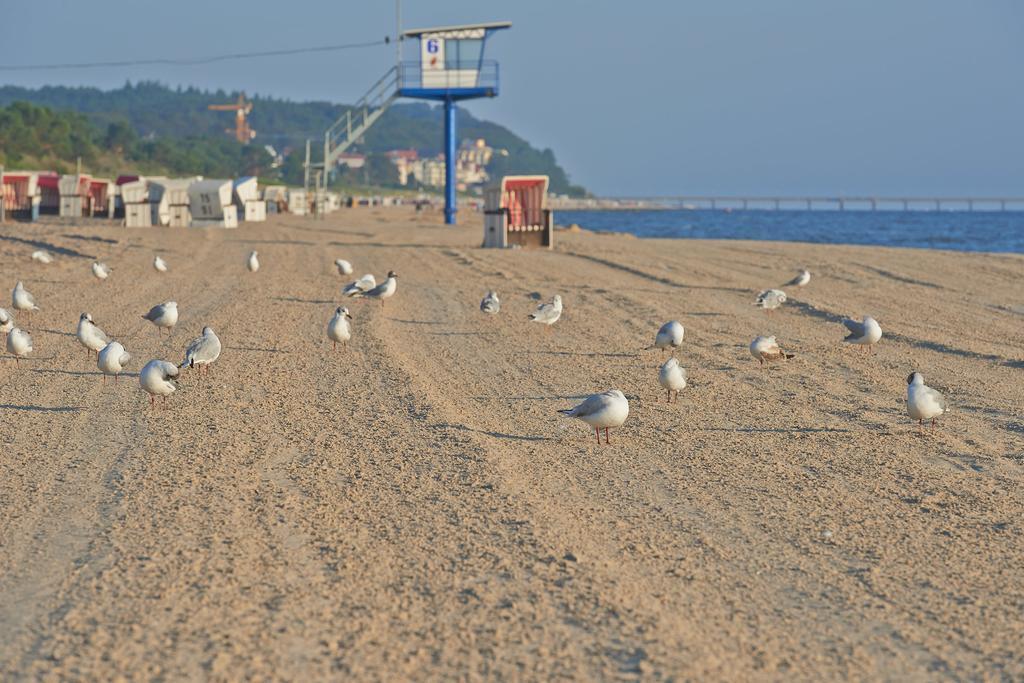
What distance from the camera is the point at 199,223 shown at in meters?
49.2

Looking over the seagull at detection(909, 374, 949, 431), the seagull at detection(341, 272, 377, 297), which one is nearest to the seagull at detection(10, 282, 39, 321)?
the seagull at detection(341, 272, 377, 297)

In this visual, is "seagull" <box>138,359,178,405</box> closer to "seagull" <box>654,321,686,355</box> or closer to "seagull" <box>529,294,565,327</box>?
"seagull" <box>654,321,686,355</box>

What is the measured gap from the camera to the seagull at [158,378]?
413 inches

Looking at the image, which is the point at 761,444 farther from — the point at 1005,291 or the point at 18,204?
the point at 18,204

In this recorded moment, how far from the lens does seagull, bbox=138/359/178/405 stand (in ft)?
34.4

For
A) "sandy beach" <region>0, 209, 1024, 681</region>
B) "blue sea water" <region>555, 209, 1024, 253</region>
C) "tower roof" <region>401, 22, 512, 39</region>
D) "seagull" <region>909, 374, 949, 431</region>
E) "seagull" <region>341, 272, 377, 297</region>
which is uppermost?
"tower roof" <region>401, 22, 512, 39</region>

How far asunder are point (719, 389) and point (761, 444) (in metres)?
2.57

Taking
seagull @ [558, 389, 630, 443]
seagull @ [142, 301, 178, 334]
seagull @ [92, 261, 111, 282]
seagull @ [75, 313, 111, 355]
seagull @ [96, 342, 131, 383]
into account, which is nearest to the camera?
seagull @ [558, 389, 630, 443]

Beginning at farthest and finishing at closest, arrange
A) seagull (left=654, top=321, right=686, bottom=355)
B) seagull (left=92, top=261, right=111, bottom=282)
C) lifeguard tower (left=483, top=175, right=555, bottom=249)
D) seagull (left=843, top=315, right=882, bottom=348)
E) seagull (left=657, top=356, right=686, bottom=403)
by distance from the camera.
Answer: lifeguard tower (left=483, top=175, right=555, bottom=249) → seagull (left=92, top=261, right=111, bottom=282) → seagull (left=843, top=315, right=882, bottom=348) → seagull (left=654, top=321, right=686, bottom=355) → seagull (left=657, top=356, right=686, bottom=403)

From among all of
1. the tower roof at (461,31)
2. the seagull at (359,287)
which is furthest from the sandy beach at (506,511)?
the tower roof at (461,31)

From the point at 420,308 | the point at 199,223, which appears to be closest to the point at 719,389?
the point at 420,308

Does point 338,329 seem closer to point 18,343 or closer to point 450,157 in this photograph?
point 18,343

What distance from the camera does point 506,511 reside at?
752 cm

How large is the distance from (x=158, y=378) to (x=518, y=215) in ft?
87.6
